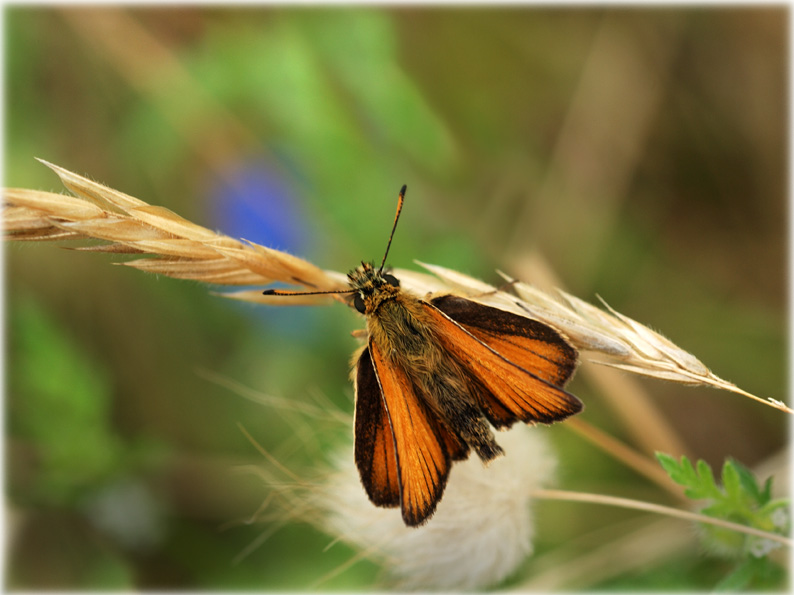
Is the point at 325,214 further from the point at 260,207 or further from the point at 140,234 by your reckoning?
the point at 140,234

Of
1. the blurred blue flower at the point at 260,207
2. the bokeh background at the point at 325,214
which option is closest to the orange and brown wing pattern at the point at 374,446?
the bokeh background at the point at 325,214

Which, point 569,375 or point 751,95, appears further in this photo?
point 751,95

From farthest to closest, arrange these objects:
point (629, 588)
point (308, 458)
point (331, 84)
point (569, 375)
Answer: point (331, 84) < point (308, 458) < point (629, 588) < point (569, 375)

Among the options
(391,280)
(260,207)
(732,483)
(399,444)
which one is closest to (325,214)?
(260,207)

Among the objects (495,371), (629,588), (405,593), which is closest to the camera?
(495,371)

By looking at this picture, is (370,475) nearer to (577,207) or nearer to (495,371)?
(495,371)

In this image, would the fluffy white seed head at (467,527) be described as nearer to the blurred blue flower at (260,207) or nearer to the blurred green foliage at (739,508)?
the blurred green foliage at (739,508)

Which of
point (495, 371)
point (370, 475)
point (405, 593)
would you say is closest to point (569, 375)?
point (495, 371)

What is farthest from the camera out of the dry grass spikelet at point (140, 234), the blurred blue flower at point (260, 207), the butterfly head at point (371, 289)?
the blurred blue flower at point (260, 207)
